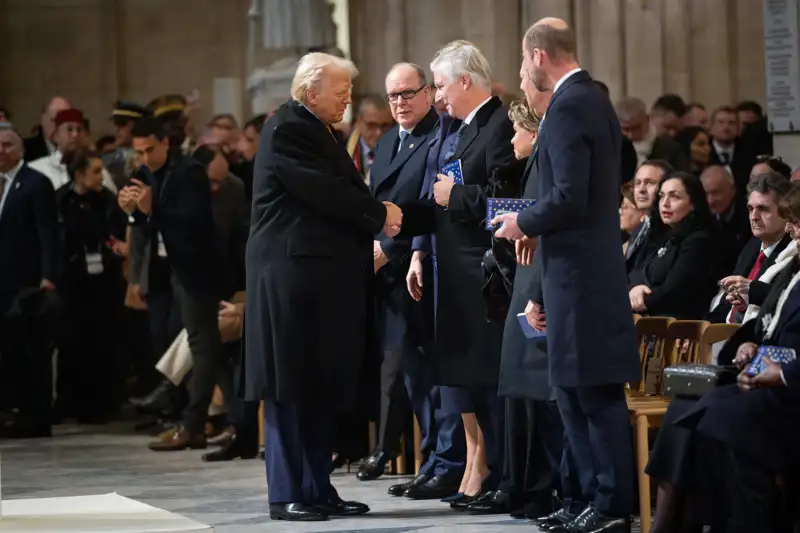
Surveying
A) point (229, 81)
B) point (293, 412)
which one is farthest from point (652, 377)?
point (229, 81)

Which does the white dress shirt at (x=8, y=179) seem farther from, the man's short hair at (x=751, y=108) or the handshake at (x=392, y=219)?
the man's short hair at (x=751, y=108)

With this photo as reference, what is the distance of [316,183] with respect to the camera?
663 centimetres

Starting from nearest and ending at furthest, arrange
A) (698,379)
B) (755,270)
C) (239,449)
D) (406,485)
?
(698,379) < (755,270) < (406,485) < (239,449)

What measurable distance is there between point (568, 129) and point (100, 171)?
5456mm

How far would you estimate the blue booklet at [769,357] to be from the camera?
567 cm

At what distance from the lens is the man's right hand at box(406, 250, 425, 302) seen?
7188 millimetres

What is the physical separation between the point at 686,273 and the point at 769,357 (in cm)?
198

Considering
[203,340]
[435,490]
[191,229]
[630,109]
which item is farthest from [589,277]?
[630,109]

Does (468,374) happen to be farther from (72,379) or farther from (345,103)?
(72,379)

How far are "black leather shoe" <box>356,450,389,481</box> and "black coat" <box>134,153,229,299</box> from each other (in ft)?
5.34

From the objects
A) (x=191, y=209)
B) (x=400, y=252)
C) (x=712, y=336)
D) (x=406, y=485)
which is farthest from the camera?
(x=191, y=209)

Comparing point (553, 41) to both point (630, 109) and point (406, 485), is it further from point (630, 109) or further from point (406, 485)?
point (630, 109)

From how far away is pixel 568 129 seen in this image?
231 inches

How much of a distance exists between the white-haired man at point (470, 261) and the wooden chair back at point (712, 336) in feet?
2.73
